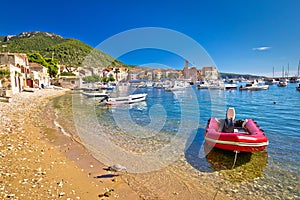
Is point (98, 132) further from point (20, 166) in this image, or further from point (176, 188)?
point (176, 188)

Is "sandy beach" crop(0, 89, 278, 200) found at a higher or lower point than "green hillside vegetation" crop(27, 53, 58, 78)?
lower

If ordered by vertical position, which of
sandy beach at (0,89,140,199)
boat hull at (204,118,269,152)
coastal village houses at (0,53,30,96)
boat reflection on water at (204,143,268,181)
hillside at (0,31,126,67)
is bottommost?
boat reflection on water at (204,143,268,181)

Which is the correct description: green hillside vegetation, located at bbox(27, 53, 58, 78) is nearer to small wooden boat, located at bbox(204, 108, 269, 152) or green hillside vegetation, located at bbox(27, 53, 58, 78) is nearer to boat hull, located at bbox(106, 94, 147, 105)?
boat hull, located at bbox(106, 94, 147, 105)

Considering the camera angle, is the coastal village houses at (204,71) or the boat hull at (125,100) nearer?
the boat hull at (125,100)

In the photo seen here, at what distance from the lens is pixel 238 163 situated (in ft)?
20.2

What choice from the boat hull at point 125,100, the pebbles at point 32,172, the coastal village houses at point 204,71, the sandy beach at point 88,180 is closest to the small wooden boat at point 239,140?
the sandy beach at point 88,180

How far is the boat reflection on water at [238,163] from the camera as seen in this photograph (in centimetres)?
545

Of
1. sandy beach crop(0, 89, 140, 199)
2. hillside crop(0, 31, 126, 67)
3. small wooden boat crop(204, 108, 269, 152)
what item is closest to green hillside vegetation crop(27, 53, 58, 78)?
hillside crop(0, 31, 126, 67)

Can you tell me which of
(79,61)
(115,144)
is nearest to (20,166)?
(115,144)

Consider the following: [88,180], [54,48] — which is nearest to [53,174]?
[88,180]

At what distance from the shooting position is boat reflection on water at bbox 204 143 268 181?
5453 mm

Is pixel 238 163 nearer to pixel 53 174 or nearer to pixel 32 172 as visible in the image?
pixel 53 174

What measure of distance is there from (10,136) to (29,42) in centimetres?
11408

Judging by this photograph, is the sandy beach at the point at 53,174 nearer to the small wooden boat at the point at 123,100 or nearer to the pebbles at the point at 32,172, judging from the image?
the pebbles at the point at 32,172
